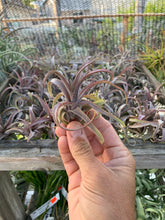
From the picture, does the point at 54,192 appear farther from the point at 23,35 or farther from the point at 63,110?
the point at 23,35

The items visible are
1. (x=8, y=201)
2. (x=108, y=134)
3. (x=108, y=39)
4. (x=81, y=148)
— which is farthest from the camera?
(x=108, y=39)

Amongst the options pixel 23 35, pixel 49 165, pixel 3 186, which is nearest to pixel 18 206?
pixel 3 186

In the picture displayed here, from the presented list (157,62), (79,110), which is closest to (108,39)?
(157,62)

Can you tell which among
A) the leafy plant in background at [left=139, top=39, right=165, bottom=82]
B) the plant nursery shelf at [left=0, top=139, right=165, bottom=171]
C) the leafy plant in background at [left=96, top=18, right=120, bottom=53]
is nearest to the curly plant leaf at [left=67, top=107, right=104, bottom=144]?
the plant nursery shelf at [left=0, top=139, right=165, bottom=171]

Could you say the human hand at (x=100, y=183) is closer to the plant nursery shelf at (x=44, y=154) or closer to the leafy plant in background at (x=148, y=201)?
the plant nursery shelf at (x=44, y=154)

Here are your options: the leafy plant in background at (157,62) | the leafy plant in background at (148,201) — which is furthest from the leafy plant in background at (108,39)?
the leafy plant in background at (148,201)

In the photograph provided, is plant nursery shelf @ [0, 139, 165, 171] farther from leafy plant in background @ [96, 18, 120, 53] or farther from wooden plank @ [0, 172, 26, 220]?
leafy plant in background @ [96, 18, 120, 53]

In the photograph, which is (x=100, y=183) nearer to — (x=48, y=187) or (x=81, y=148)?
(x=81, y=148)
